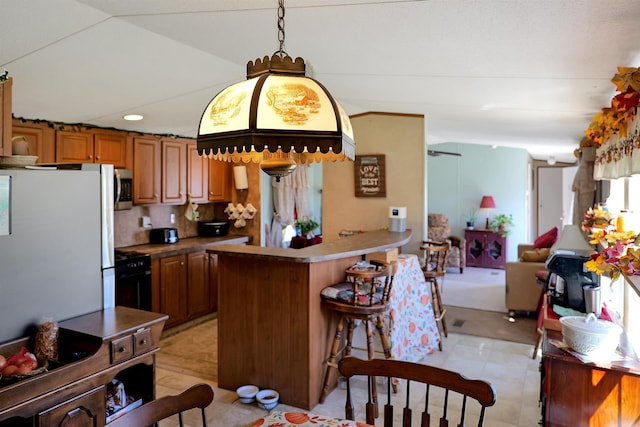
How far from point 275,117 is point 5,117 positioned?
1.69m

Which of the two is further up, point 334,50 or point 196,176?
point 334,50

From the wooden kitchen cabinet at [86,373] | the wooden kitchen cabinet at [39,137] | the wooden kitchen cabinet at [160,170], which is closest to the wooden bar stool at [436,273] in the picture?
the wooden kitchen cabinet at [86,373]

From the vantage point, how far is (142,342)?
235 centimetres

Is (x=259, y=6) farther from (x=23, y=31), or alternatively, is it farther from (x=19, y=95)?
(x=19, y=95)

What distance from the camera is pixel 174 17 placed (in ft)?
7.15

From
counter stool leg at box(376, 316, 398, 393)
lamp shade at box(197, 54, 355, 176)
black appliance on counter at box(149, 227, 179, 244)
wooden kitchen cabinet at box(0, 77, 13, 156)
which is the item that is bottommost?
counter stool leg at box(376, 316, 398, 393)

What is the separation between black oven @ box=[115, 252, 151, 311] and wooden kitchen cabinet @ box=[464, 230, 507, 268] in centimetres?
641

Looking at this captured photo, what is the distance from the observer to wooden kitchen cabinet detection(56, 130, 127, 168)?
3.98m

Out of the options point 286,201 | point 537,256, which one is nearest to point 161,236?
point 286,201

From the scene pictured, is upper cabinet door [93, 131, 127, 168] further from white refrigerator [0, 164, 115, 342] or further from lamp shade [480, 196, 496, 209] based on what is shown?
lamp shade [480, 196, 496, 209]

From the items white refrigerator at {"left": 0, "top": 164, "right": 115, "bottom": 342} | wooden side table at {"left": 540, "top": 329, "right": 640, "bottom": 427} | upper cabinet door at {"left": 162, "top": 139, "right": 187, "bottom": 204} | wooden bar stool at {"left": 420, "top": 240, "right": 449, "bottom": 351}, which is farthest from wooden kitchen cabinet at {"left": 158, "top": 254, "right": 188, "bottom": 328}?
wooden side table at {"left": 540, "top": 329, "right": 640, "bottom": 427}

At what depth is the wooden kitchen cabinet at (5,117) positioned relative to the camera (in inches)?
82.4

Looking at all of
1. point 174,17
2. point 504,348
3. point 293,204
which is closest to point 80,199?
point 174,17

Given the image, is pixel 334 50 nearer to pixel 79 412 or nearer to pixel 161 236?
pixel 79 412
